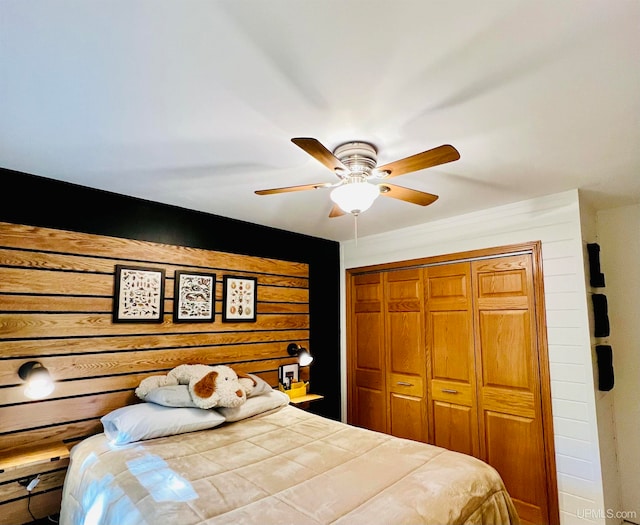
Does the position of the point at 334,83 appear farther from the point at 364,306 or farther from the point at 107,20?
the point at 364,306

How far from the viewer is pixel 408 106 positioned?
1.67m

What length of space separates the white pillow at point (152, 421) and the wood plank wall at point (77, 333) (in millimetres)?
283

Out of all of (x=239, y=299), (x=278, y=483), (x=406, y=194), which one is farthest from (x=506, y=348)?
(x=239, y=299)

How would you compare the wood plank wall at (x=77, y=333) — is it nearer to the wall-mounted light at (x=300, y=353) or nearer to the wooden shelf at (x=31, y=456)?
the wooden shelf at (x=31, y=456)

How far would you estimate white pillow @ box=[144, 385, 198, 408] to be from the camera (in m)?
2.64

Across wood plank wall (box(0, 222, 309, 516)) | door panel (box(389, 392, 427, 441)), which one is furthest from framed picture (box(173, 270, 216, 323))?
door panel (box(389, 392, 427, 441))

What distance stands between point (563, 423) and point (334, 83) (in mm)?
2869

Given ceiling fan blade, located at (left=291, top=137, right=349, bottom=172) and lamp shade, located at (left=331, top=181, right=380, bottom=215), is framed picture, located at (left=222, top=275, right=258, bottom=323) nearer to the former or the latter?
lamp shade, located at (left=331, top=181, right=380, bottom=215)

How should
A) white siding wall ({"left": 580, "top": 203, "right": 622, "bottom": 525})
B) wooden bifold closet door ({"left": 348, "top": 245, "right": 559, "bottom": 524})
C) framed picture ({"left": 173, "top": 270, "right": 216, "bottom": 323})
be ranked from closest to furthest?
white siding wall ({"left": 580, "top": 203, "right": 622, "bottom": 525})
wooden bifold closet door ({"left": 348, "top": 245, "right": 559, "bottom": 524})
framed picture ({"left": 173, "top": 270, "right": 216, "bottom": 323})

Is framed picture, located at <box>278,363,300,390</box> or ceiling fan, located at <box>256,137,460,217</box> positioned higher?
ceiling fan, located at <box>256,137,460,217</box>

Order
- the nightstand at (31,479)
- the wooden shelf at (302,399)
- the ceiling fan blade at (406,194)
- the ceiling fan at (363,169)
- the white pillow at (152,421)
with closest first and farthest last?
the ceiling fan at (363,169), the ceiling fan blade at (406,194), the nightstand at (31,479), the white pillow at (152,421), the wooden shelf at (302,399)

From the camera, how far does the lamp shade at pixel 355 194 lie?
6.29ft

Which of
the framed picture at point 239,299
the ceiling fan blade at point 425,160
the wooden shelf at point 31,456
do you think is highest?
the ceiling fan blade at point 425,160

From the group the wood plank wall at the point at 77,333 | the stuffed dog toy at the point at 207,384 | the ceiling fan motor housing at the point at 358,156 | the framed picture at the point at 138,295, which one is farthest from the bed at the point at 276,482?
the ceiling fan motor housing at the point at 358,156
